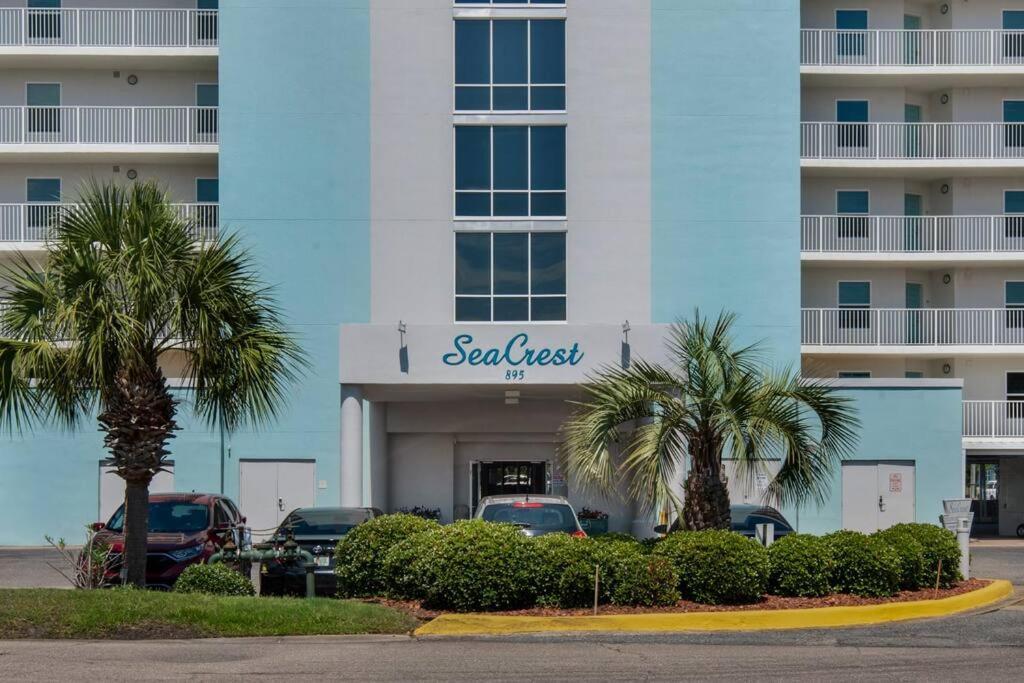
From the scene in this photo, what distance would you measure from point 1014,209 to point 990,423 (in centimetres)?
663

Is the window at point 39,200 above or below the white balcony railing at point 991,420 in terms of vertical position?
above

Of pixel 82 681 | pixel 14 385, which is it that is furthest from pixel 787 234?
pixel 82 681

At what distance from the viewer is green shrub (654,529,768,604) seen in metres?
16.7

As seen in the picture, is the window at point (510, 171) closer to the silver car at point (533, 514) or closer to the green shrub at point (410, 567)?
the silver car at point (533, 514)

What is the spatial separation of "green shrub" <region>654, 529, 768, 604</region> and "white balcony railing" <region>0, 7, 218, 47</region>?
2643 cm

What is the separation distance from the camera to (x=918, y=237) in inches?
1583

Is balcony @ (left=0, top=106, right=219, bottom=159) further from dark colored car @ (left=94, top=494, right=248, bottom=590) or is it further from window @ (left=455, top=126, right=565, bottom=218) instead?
dark colored car @ (left=94, top=494, right=248, bottom=590)

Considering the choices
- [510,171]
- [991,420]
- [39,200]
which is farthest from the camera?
[39,200]

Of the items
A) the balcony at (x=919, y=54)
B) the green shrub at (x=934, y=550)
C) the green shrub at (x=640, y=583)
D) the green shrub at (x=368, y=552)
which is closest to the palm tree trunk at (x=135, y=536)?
the green shrub at (x=368, y=552)

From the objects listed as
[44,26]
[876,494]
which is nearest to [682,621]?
[876,494]

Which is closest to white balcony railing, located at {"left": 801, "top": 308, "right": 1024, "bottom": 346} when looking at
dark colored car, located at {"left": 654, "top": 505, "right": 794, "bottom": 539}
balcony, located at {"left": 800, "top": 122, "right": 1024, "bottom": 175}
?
balcony, located at {"left": 800, "top": 122, "right": 1024, "bottom": 175}

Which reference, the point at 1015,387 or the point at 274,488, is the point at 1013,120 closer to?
the point at 1015,387

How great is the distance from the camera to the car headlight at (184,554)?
20.3 m

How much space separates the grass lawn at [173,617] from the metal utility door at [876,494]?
22155mm
